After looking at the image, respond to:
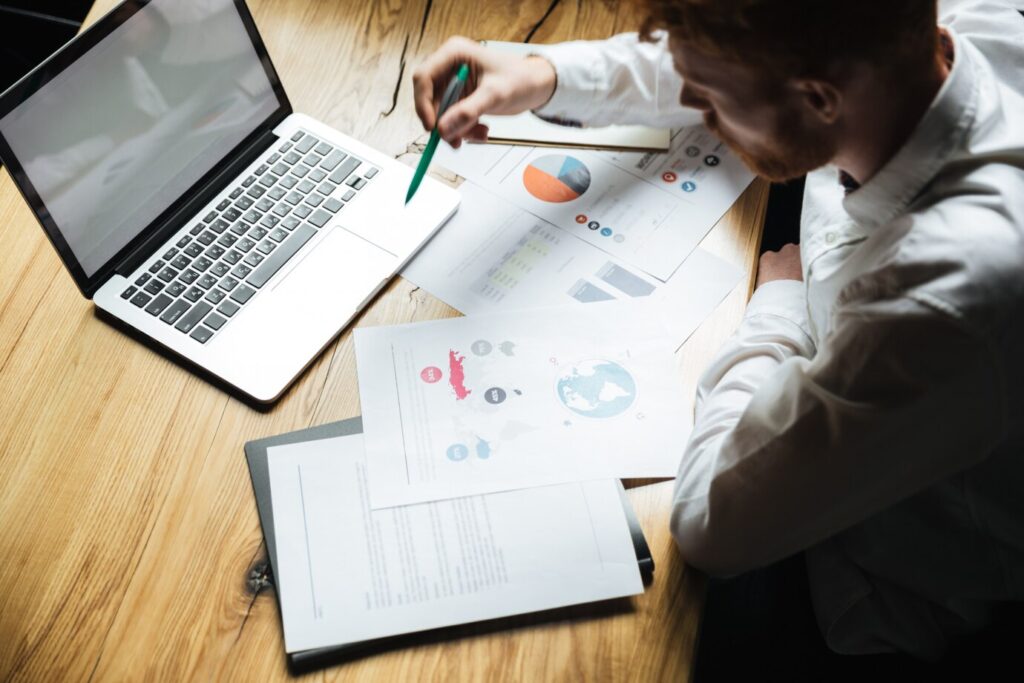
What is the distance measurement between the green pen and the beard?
29 centimetres

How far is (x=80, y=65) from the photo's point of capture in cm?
84

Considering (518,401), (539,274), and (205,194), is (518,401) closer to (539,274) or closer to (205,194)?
(539,274)

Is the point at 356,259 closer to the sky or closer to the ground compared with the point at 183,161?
closer to the ground

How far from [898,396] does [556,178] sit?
1.73ft

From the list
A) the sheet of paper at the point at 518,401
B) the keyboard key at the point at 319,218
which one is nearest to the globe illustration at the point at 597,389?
the sheet of paper at the point at 518,401

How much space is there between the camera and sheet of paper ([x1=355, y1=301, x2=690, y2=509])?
838 mm

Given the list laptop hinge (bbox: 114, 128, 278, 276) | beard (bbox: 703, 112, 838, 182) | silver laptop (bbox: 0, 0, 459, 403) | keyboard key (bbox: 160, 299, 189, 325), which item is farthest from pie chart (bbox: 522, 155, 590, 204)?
keyboard key (bbox: 160, 299, 189, 325)

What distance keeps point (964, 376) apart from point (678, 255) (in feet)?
1.27

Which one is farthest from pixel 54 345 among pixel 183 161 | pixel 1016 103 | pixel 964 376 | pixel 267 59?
pixel 1016 103

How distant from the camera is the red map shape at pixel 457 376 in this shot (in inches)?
34.9

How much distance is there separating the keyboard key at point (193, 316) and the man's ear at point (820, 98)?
624 mm

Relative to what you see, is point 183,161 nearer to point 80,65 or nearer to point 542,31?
point 80,65

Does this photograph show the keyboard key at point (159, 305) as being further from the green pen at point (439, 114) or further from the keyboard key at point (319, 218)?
the green pen at point (439, 114)

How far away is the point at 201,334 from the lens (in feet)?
2.97
